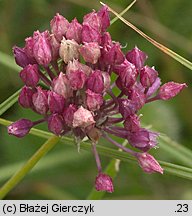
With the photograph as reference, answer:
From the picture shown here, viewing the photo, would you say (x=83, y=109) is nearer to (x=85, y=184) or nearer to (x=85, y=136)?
(x=85, y=136)

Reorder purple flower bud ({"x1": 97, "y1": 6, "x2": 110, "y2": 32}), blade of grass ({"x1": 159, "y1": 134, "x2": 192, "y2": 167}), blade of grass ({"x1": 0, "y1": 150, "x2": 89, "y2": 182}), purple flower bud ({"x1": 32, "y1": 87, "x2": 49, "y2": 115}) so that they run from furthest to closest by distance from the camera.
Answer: blade of grass ({"x1": 0, "y1": 150, "x2": 89, "y2": 182})
blade of grass ({"x1": 159, "y1": 134, "x2": 192, "y2": 167})
purple flower bud ({"x1": 97, "y1": 6, "x2": 110, "y2": 32})
purple flower bud ({"x1": 32, "y1": 87, "x2": 49, "y2": 115})

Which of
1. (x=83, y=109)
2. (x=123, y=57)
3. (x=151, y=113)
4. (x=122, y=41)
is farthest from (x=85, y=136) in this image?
(x=122, y=41)

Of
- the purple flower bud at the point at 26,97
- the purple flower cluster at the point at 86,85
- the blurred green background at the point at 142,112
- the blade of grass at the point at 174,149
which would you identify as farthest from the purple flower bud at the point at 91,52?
the blurred green background at the point at 142,112

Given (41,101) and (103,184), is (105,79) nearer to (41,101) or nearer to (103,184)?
(41,101)

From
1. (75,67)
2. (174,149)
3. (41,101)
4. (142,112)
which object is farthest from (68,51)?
(142,112)

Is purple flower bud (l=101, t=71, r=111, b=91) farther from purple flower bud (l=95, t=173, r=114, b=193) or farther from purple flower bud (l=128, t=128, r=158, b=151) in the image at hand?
purple flower bud (l=95, t=173, r=114, b=193)

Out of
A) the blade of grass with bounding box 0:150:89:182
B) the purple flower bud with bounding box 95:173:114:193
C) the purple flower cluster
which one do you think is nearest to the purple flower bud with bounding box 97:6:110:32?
the purple flower cluster

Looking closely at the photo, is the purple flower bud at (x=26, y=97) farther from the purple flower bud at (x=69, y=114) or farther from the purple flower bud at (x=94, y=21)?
the purple flower bud at (x=94, y=21)
